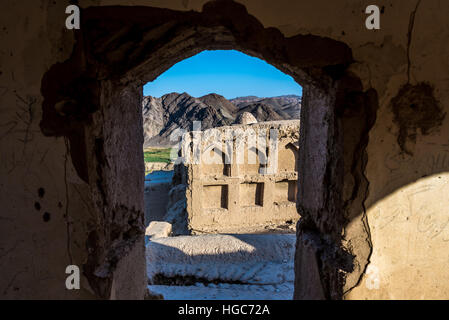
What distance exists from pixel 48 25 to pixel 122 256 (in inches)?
56.5

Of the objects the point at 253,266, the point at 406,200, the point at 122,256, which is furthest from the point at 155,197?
the point at 406,200

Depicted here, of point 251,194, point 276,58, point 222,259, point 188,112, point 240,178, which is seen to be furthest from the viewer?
point 188,112

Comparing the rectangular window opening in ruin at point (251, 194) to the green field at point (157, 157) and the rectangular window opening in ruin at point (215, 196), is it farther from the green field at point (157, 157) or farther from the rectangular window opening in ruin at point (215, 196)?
the green field at point (157, 157)

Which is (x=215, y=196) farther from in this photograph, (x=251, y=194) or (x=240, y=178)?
(x=251, y=194)

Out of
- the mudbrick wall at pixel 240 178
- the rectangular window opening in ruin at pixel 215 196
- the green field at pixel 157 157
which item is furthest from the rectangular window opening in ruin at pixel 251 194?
the green field at pixel 157 157

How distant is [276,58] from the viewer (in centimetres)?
157

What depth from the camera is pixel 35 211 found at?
1.44 m

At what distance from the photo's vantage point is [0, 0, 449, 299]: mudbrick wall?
1.38m

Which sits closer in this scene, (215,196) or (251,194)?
(215,196)

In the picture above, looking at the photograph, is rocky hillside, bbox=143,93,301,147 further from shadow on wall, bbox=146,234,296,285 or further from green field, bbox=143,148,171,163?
shadow on wall, bbox=146,234,296,285

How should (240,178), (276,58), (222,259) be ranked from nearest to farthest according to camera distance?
1. (276,58)
2. (222,259)
3. (240,178)

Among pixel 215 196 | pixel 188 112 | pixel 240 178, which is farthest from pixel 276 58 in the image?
pixel 188 112

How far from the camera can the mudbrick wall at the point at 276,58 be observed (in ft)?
4.52
